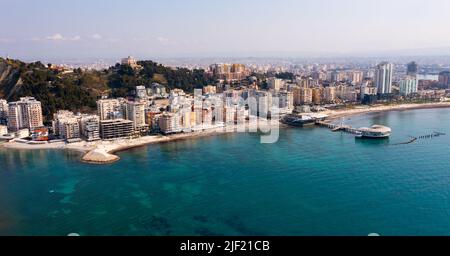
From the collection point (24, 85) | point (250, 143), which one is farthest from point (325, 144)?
point (24, 85)

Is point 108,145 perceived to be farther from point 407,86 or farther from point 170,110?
point 407,86

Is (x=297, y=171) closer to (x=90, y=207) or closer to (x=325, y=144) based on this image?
(x=325, y=144)

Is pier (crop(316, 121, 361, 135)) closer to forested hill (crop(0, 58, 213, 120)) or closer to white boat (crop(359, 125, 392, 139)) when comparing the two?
white boat (crop(359, 125, 392, 139))

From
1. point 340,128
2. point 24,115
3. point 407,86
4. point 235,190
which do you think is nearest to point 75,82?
point 24,115

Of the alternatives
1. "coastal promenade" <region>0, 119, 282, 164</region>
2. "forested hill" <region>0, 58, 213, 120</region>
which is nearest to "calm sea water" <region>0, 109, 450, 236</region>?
"coastal promenade" <region>0, 119, 282, 164</region>

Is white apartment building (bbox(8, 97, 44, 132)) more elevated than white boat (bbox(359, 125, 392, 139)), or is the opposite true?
white apartment building (bbox(8, 97, 44, 132))

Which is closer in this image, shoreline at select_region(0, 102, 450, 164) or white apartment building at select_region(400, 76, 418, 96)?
shoreline at select_region(0, 102, 450, 164)

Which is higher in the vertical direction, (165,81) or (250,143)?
(165,81)
